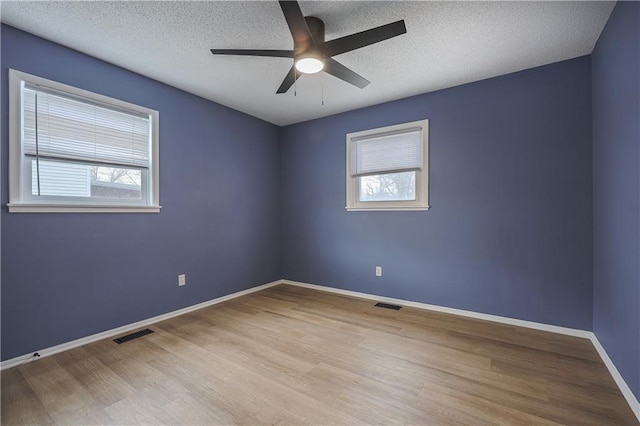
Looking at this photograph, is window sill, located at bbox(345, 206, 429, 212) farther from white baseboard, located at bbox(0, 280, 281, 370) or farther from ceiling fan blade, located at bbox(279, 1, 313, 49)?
ceiling fan blade, located at bbox(279, 1, 313, 49)

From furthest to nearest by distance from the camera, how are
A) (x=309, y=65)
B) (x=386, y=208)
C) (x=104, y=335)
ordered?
(x=386, y=208) → (x=104, y=335) → (x=309, y=65)

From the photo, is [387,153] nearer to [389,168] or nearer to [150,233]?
[389,168]

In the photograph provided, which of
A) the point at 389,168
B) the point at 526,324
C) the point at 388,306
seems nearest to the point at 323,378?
the point at 388,306

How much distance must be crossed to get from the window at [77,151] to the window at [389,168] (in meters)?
2.45

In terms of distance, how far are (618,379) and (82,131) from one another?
4.53 m

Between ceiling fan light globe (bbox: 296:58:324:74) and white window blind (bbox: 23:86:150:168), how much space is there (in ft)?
6.17

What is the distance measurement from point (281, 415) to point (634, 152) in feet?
8.50

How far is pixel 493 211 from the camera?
295cm

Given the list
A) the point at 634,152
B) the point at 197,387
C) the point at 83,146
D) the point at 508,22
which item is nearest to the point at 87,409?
the point at 197,387

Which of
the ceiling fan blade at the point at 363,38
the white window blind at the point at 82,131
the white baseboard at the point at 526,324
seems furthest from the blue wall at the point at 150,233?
the ceiling fan blade at the point at 363,38

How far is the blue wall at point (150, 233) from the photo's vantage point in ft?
7.09

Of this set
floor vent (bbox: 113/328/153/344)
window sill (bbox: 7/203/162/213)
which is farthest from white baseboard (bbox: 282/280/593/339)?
window sill (bbox: 7/203/162/213)

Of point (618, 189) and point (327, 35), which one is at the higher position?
point (327, 35)

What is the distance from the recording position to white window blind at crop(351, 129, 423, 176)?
136 inches
